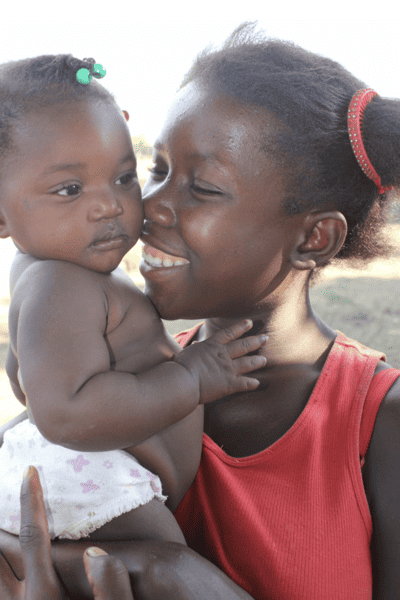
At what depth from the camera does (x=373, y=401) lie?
1424 millimetres

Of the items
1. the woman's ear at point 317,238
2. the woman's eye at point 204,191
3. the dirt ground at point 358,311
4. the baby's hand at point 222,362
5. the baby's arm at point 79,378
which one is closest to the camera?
the baby's arm at point 79,378

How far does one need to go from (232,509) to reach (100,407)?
53 centimetres

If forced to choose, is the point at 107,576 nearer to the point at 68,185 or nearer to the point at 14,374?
the point at 14,374

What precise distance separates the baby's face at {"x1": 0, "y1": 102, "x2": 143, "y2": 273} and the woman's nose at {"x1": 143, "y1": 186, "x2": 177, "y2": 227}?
110 mm

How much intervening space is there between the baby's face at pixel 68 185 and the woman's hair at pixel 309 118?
1.20 feet

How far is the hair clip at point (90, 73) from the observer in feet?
4.31

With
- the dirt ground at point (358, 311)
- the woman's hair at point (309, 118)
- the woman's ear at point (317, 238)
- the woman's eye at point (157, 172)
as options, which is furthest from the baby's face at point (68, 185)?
the dirt ground at point (358, 311)

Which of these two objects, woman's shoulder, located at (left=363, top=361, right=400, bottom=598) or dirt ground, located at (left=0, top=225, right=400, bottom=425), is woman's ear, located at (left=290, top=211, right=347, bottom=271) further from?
dirt ground, located at (left=0, top=225, right=400, bottom=425)

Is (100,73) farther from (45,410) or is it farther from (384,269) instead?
(384,269)

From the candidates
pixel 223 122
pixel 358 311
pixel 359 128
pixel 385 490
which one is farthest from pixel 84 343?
pixel 358 311

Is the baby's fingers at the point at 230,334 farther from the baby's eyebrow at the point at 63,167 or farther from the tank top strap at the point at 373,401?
the baby's eyebrow at the point at 63,167

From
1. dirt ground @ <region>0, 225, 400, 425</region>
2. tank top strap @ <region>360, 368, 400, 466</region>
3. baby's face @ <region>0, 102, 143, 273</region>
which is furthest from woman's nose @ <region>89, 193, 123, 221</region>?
dirt ground @ <region>0, 225, 400, 425</region>

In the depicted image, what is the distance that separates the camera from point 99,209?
1.31 meters

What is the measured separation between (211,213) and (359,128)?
1.51ft
